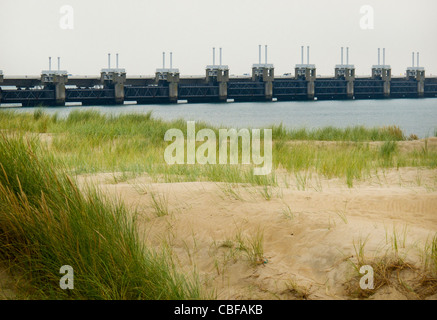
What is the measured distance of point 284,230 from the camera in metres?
4.97

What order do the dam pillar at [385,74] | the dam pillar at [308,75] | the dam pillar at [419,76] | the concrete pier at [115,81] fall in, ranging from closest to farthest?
the concrete pier at [115,81] < the dam pillar at [308,75] < the dam pillar at [385,74] < the dam pillar at [419,76]

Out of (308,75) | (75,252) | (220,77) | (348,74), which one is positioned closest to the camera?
(75,252)

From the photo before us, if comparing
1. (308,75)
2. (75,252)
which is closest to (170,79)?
(308,75)

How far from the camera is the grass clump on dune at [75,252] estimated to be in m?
3.66

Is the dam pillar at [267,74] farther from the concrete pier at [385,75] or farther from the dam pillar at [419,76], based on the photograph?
the dam pillar at [419,76]

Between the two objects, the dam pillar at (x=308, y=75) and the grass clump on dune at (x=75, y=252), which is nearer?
the grass clump on dune at (x=75, y=252)

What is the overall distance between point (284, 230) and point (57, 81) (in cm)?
5949

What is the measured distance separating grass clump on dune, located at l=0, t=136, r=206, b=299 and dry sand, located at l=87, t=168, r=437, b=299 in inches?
22.9

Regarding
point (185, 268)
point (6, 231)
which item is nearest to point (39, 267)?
point (6, 231)

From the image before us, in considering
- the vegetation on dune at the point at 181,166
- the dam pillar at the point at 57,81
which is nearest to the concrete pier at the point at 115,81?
the dam pillar at the point at 57,81

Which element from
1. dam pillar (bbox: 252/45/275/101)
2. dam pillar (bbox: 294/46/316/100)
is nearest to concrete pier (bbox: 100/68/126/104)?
dam pillar (bbox: 252/45/275/101)

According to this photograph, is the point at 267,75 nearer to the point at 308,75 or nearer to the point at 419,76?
the point at 308,75

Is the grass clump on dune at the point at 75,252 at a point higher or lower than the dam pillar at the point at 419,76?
lower

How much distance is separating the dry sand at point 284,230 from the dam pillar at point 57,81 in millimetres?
56594
